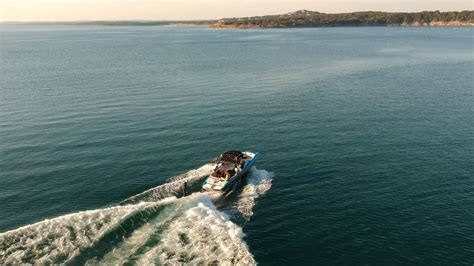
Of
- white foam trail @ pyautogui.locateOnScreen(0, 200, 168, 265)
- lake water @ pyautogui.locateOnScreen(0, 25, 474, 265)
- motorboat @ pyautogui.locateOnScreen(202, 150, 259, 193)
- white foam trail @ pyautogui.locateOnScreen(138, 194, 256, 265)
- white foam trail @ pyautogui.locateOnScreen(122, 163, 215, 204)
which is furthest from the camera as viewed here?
motorboat @ pyautogui.locateOnScreen(202, 150, 259, 193)

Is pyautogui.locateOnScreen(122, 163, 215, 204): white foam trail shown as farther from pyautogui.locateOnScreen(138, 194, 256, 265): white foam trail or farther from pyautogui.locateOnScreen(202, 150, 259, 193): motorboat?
pyautogui.locateOnScreen(138, 194, 256, 265): white foam trail

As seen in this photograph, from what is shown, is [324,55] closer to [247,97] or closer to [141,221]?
[247,97]

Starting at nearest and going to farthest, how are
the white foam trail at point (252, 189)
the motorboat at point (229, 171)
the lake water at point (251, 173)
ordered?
the lake water at point (251, 173) < the white foam trail at point (252, 189) < the motorboat at point (229, 171)

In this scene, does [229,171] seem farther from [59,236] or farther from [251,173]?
[59,236]

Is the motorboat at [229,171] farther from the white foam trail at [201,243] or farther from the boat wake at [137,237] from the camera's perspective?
the white foam trail at [201,243]

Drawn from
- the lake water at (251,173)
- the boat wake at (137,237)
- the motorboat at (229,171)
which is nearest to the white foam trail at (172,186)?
the lake water at (251,173)

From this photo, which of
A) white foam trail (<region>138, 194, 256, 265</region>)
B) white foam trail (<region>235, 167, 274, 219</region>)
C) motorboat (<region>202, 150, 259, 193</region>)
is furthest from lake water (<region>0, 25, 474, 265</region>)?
motorboat (<region>202, 150, 259, 193</region>)

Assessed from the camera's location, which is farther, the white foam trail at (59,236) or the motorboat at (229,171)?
the motorboat at (229,171)
